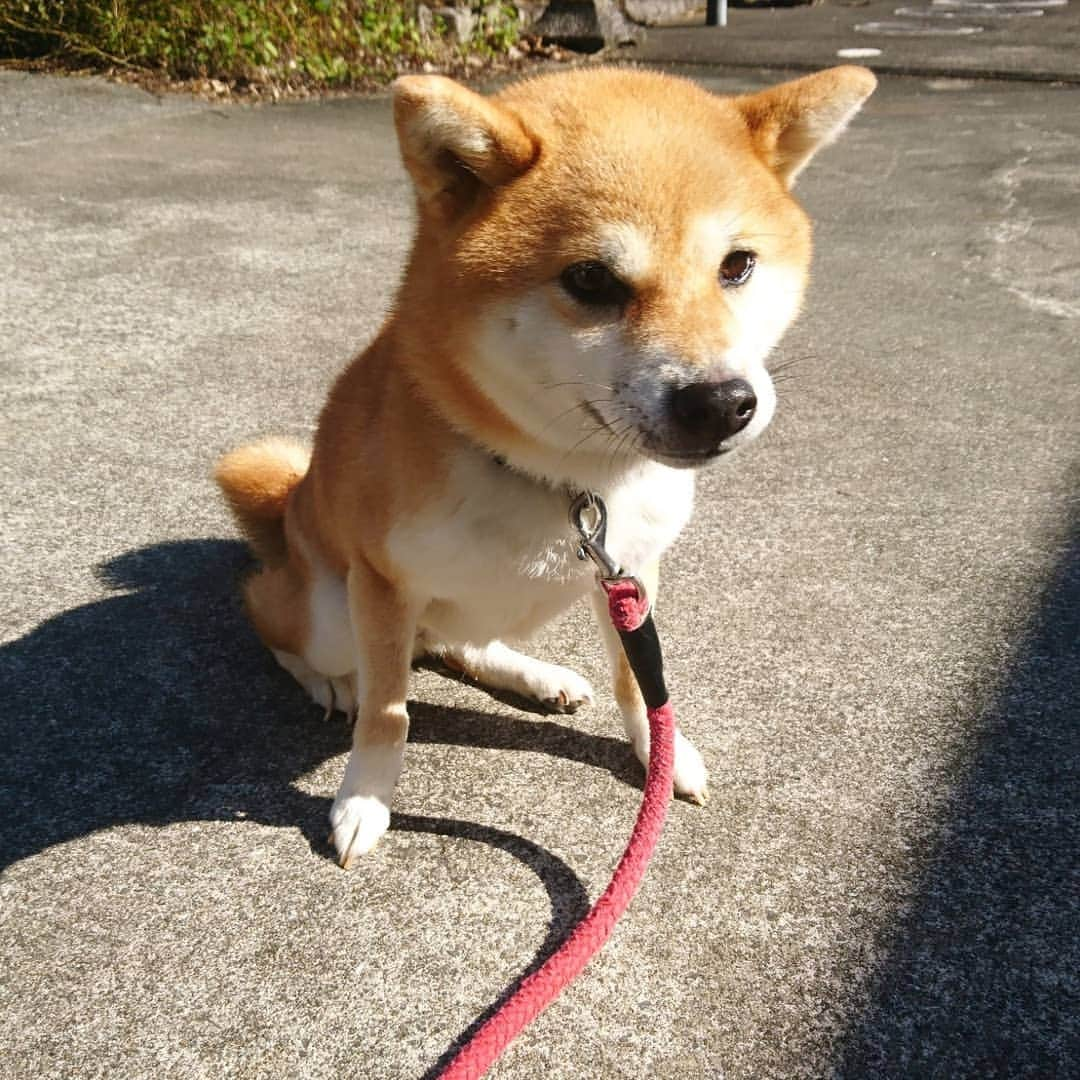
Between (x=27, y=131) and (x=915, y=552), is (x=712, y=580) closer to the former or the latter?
(x=915, y=552)

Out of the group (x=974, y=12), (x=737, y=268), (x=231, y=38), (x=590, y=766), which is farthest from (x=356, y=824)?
(x=974, y=12)

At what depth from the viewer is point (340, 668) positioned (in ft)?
7.38

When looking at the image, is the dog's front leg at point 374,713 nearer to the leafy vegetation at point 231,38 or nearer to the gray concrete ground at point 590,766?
the gray concrete ground at point 590,766

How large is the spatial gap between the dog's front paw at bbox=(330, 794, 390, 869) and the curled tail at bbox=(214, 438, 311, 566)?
0.77 m

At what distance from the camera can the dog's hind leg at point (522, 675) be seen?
2.34 m

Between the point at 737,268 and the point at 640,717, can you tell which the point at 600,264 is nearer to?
the point at 737,268

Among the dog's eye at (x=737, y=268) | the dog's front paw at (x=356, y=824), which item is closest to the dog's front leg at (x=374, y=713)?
the dog's front paw at (x=356, y=824)

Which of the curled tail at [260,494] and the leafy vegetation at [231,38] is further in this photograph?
the leafy vegetation at [231,38]

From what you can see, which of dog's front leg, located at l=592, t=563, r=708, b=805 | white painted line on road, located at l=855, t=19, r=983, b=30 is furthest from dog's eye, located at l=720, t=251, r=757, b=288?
white painted line on road, located at l=855, t=19, r=983, b=30

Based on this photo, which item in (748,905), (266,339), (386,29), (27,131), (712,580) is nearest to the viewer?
(748,905)

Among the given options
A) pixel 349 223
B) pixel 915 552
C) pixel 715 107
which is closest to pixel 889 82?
pixel 349 223

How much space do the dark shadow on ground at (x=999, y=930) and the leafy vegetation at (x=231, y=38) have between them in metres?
6.62

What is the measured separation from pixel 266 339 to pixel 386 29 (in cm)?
431

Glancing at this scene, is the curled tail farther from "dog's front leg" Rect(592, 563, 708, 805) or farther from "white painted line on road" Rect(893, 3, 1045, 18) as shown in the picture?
"white painted line on road" Rect(893, 3, 1045, 18)
